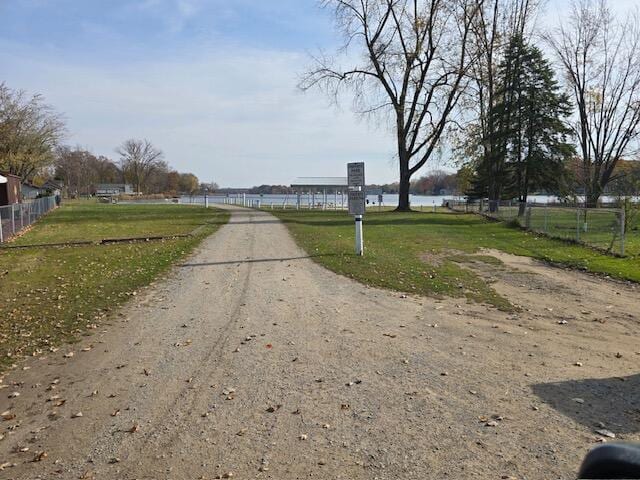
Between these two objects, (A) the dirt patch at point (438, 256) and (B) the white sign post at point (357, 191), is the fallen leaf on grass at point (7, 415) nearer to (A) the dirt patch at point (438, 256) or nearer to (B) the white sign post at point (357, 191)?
(A) the dirt patch at point (438, 256)

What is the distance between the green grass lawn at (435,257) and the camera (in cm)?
1065

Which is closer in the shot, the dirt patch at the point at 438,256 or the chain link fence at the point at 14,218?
the dirt patch at the point at 438,256

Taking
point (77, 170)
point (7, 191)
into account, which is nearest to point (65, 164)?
point (77, 170)

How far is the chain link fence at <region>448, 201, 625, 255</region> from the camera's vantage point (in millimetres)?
17208

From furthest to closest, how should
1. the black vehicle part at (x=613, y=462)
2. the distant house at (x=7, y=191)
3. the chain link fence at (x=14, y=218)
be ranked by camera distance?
the distant house at (x=7, y=191)
the chain link fence at (x=14, y=218)
the black vehicle part at (x=613, y=462)

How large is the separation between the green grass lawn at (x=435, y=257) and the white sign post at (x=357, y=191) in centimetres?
89

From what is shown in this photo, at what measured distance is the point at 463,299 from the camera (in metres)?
9.36

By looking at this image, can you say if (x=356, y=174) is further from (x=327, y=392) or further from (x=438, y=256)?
(x=327, y=392)

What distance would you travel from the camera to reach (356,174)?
559 inches

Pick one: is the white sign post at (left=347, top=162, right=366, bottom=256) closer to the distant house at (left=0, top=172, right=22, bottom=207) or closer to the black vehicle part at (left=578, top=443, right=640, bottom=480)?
the black vehicle part at (left=578, top=443, right=640, bottom=480)

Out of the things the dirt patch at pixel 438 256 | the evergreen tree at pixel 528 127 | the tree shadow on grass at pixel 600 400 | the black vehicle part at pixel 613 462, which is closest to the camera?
the black vehicle part at pixel 613 462

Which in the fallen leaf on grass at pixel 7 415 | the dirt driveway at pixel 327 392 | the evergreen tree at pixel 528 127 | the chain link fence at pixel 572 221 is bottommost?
the fallen leaf on grass at pixel 7 415

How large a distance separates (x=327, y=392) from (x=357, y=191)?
9779mm

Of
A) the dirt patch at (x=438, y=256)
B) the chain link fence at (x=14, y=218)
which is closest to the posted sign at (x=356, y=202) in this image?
the dirt patch at (x=438, y=256)
